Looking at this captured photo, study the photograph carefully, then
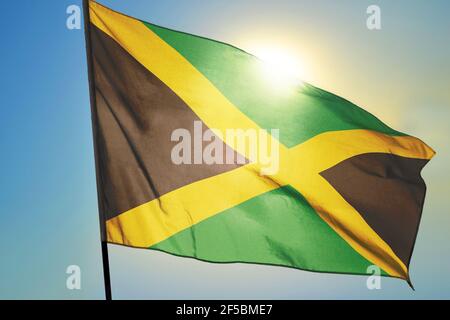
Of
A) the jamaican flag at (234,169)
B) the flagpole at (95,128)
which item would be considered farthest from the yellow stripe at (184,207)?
the flagpole at (95,128)

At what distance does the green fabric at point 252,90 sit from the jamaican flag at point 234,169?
0.05 ft

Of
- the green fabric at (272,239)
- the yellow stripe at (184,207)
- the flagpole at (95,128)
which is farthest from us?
the green fabric at (272,239)

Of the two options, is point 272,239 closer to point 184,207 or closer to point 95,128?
point 184,207

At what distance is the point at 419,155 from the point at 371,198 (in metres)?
1.14

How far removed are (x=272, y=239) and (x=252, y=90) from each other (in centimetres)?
211

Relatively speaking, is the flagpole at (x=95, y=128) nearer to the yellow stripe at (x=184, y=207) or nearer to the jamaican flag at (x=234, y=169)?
the jamaican flag at (x=234, y=169)

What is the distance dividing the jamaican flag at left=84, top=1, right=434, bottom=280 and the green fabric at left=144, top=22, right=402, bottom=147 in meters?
0.01

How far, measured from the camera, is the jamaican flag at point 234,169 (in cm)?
796

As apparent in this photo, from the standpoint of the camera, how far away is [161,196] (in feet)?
26.3

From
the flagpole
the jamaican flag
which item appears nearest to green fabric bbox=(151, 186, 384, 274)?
the jamaican flag

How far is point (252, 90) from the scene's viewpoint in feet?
28.1
